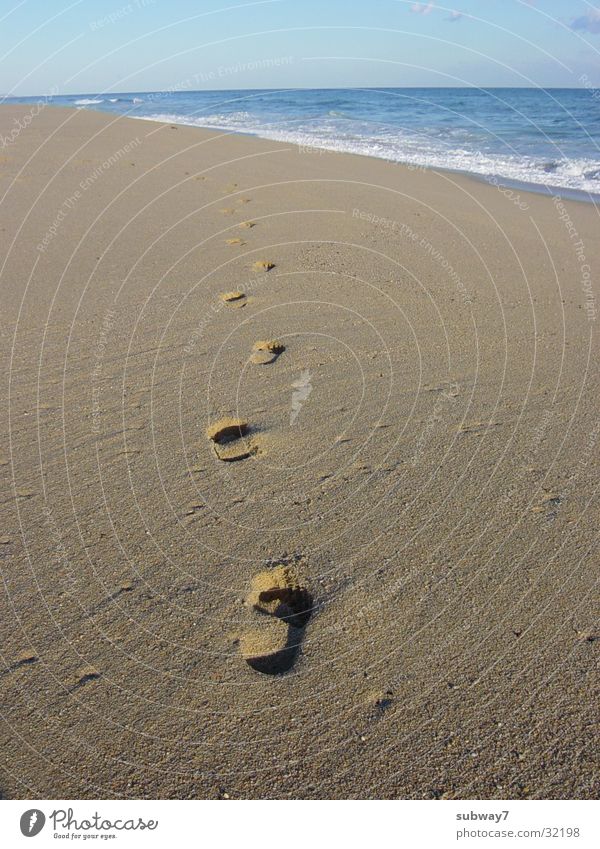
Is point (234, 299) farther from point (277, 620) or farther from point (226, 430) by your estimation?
point (277, 620)

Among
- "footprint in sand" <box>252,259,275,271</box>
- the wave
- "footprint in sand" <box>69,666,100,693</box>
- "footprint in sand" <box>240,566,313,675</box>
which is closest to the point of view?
"footprint in sand" <box>69,666,100,693</box>

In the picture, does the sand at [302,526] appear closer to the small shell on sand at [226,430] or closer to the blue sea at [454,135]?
the small shell on sand at [226,430]

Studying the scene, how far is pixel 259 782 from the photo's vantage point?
211cm

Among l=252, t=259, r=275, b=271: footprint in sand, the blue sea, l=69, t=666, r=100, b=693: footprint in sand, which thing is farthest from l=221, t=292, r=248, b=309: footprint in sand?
the blue sea

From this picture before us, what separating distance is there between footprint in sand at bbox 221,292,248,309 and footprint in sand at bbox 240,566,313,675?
3.09m

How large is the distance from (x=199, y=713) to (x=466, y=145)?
16.7 m

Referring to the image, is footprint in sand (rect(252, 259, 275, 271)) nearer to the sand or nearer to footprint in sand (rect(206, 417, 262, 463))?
the sand

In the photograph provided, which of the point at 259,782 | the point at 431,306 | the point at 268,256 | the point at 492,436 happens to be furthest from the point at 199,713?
the point at 268,256

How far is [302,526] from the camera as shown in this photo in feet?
10.3

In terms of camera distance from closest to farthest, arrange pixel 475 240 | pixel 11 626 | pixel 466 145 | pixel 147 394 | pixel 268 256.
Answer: pixel 11 626, pixel 147 394, pixel 268 256, pixel 475 240, pixel 466 145

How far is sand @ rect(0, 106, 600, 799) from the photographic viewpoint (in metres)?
2.20

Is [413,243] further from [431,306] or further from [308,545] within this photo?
[308,545]

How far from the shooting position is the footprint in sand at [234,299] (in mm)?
5543

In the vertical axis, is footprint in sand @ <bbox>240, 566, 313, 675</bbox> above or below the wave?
below
